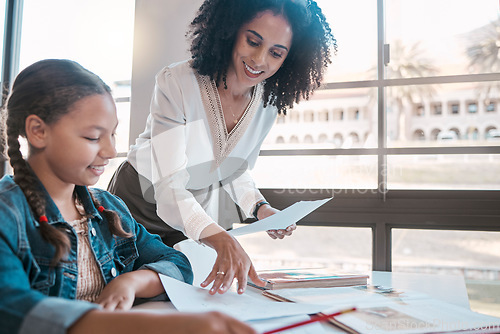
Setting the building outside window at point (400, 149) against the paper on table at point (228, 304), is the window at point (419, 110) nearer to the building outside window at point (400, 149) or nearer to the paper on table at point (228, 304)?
the building outside window at point (400, 149)

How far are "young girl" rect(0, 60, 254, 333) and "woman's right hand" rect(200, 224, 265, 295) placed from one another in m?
0.09

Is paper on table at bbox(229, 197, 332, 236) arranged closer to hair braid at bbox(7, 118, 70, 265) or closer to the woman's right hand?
the woman's right hand

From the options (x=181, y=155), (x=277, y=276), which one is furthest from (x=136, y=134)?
(x=277, y=276)

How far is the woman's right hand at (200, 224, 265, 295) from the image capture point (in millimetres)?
885

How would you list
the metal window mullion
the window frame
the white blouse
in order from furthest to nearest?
the metal window mullion, the window frame, the white blouse

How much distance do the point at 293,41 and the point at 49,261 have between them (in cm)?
107

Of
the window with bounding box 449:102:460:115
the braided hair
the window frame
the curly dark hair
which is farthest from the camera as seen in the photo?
the window with bounding box 449:102:460:115

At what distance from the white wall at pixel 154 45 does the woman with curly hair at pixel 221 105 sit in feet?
2.17

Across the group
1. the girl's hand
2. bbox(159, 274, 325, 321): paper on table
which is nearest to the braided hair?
the girl's hand

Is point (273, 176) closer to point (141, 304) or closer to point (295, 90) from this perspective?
point (295, 90)

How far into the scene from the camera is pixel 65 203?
2.77 feet

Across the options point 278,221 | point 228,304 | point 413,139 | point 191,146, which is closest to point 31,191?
point 228,304

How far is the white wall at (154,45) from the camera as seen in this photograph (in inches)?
86.7

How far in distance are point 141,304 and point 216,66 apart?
0.86 m
